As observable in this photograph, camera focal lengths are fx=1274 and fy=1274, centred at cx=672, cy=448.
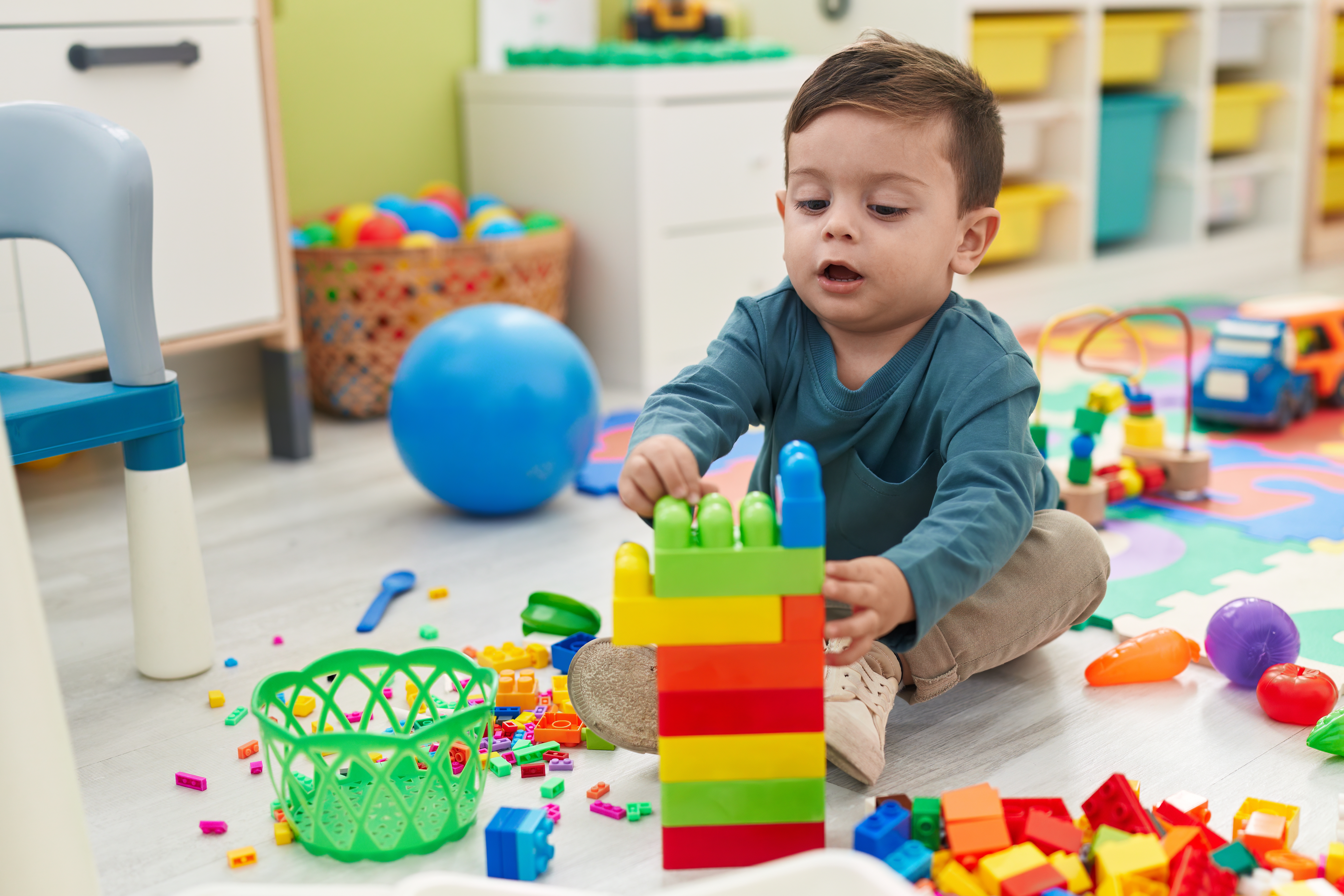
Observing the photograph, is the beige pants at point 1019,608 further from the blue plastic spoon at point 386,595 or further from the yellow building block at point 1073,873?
the blue plastic spoon at point 386,595

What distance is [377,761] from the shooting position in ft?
3.15

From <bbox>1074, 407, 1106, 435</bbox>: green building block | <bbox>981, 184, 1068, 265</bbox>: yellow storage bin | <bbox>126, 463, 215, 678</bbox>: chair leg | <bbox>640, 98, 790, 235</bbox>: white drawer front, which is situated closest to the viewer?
<bbox>126, 463, 215, 678</bbox>: chair leg

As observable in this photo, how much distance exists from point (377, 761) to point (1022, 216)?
2146 millimetres

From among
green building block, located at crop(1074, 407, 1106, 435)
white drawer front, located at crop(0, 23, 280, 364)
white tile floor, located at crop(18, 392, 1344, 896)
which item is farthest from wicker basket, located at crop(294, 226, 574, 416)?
green building block, located at crop(1074, 407, 1106, 435)

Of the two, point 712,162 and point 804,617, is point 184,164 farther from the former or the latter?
Result: point 804,617

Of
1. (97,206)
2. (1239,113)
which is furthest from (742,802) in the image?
(1239,113)

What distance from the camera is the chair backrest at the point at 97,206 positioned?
1.07 m

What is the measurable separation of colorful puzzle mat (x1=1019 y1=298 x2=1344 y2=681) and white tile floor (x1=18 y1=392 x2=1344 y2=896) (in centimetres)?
12

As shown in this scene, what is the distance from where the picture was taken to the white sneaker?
2.94 feet

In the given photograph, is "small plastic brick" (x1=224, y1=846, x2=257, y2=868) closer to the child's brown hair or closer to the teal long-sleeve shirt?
the teal long-sleeve shirt

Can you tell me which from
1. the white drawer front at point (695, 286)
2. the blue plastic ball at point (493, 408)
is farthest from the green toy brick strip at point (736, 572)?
the white drawer front at point (695, 286)

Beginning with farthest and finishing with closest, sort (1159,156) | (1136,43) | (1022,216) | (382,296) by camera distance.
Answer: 1. (1159,156)
2. (1136,43)
3. (1022,216)
4. (382,296)

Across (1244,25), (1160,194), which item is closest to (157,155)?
(1160,194)

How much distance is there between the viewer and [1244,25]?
3.12 m
